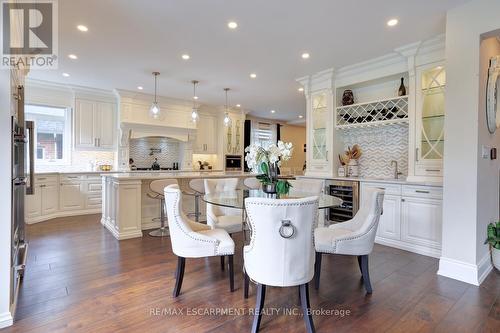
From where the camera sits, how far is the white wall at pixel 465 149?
8.28ft

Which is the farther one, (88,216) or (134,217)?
(88,216)

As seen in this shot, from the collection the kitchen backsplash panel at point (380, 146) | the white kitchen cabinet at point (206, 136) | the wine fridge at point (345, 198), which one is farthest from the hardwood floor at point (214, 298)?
the white kitchen cabinet at point (206, 136)

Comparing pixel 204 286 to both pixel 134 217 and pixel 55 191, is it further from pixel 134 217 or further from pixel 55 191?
pixel 55 191

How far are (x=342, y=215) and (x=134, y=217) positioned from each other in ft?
10.5

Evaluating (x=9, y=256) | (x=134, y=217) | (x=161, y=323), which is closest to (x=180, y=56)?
(x=134, y=217)

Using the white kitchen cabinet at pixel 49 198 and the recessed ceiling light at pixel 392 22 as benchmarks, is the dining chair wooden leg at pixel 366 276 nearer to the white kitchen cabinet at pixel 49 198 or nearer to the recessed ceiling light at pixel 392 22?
the recessed ceiling light at pixel 392 22

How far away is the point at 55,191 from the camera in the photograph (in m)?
5.24

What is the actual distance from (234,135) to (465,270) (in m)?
6.13

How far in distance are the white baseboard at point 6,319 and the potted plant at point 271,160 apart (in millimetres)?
2108

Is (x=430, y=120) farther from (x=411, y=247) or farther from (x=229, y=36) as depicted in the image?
(x=229, y=36)

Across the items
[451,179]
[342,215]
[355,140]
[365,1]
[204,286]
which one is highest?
[365,1]

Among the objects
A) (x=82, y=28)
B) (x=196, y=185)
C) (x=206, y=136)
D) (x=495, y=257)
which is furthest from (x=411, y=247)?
(x=206, y=136)

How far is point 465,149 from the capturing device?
8.46ft

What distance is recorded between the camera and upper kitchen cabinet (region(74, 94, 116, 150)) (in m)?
5.76
